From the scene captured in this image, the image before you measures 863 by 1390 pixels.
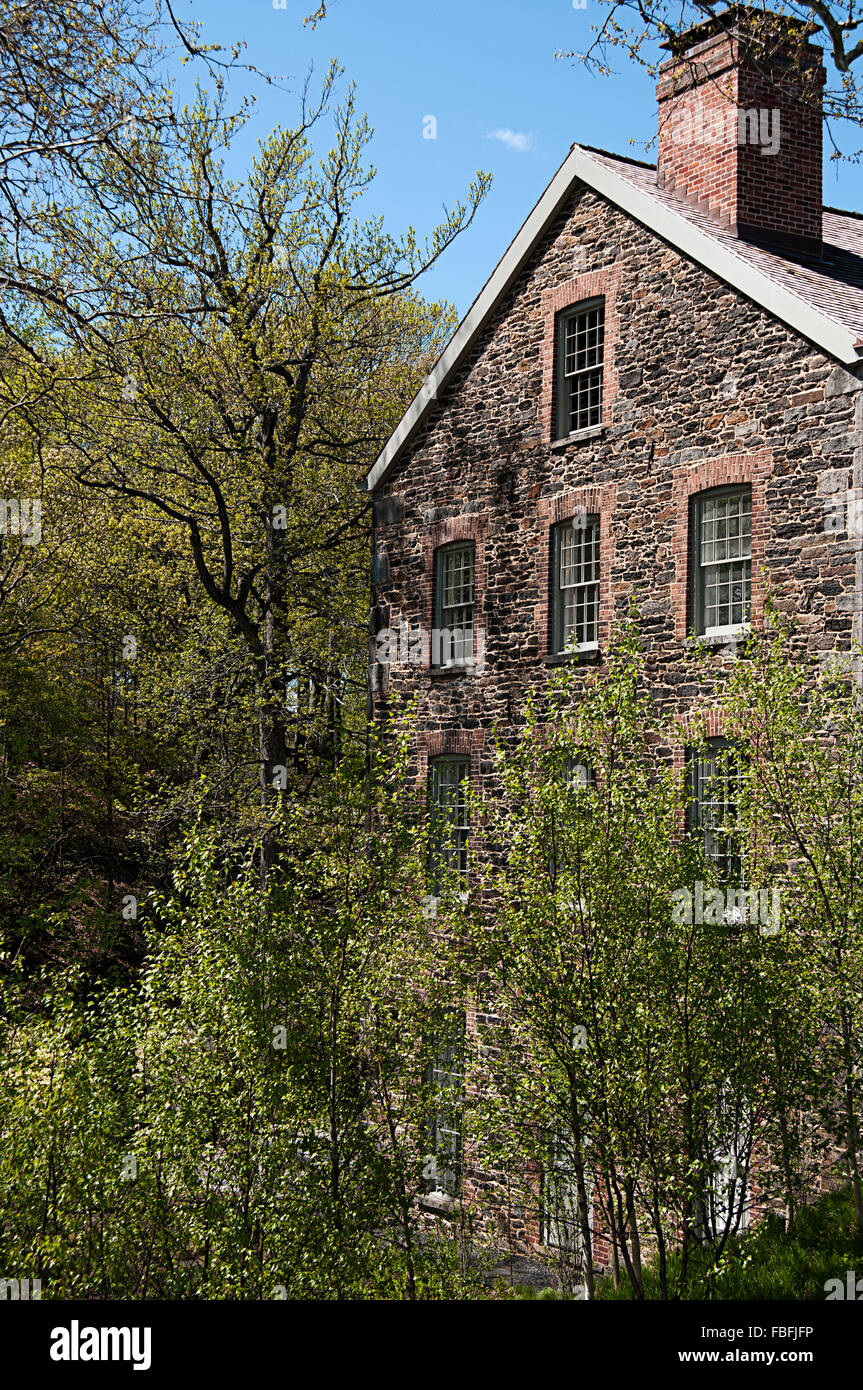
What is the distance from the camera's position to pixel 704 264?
1512 cm

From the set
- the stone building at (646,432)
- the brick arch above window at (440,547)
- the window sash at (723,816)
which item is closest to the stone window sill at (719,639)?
the stone building at (646,432)

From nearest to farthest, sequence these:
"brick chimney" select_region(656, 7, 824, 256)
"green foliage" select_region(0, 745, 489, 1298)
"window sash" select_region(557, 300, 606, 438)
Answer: "green foliage" select_region(0, 745, 489, 1298), "brick chimney" select_region(656, 7, 824, 256), "window sash" select_region(557, 300, 606, 438)

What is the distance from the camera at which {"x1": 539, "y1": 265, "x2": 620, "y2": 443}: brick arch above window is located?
16578 mm

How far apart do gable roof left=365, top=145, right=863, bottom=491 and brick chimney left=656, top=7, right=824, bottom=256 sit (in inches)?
15.0

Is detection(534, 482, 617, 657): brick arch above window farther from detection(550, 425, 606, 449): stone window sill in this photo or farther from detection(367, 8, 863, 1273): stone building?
detection(550, 425, 606, 449): stone window sill

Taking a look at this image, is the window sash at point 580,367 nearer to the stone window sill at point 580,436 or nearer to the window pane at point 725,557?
the stone window sill at point 580,436

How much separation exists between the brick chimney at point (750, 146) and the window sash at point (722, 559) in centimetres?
400

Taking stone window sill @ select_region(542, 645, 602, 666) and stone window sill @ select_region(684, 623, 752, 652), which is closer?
stone window sill @ select_region(684, 623, 752, 652)

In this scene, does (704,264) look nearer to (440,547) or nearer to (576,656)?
(576,656)

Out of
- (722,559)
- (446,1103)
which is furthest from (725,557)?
(446,1103)

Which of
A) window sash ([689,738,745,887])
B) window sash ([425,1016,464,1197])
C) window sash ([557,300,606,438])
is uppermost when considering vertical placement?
window sash ([557,300,606,438])

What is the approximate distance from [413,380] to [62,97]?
20.3 m

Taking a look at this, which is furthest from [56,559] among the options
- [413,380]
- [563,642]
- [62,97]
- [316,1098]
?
[62,97]

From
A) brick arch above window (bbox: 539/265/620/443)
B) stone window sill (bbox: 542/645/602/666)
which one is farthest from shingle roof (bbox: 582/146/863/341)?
stone window sill (bbox: 542/645/602/666)
